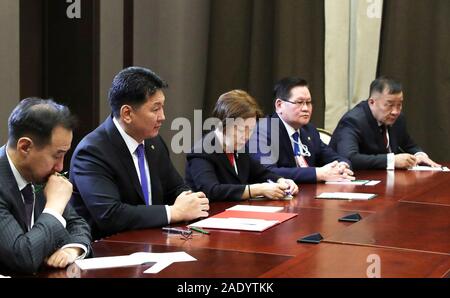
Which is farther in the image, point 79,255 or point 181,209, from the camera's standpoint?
point 181,209

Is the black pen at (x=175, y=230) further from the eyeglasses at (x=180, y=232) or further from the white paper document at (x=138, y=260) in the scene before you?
the white paper document at (x=138, y=260)

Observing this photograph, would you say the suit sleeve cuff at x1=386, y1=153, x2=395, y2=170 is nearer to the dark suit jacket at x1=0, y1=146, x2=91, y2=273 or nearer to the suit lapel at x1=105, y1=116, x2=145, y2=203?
the suit lapel at x1=105, y1=116, x2=145, y2=203

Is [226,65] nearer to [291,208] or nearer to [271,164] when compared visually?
[271,164]

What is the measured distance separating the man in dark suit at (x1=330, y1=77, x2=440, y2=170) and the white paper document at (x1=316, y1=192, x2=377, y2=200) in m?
1.28

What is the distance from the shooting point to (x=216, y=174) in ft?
12.9

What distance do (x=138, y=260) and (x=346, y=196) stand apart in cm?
171

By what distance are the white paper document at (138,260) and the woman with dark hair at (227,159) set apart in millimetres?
1286

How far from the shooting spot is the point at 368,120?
18.0 ft

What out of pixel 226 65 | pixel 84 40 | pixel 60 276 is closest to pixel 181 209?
pixel 60 276

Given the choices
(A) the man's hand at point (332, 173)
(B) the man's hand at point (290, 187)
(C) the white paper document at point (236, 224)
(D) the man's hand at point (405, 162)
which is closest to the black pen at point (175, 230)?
(C) the white paper document at point (236, 224)

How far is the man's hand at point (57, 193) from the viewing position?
249cm

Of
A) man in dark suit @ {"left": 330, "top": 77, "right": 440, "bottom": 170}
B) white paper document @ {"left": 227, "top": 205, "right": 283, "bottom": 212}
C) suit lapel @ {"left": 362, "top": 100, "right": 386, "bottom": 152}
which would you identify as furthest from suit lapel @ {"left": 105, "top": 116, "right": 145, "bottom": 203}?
suit lapel @ {"left": 362, "top": 100, "right": 386, "bottom": 152}
